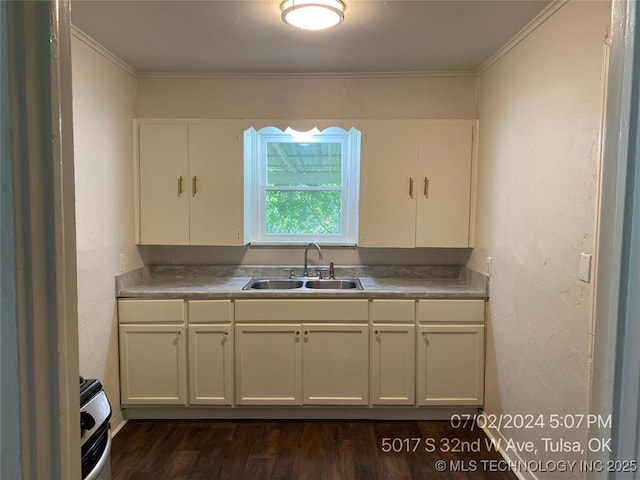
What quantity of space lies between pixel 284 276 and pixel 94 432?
201 centimetres

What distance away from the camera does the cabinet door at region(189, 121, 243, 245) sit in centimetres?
284

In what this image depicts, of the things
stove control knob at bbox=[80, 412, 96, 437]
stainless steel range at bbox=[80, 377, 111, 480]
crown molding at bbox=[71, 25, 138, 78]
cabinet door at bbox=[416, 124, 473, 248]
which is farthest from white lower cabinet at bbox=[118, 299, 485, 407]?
crown molding at bbox=[71, 25, 138, 78]

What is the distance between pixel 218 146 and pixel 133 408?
1.91 m

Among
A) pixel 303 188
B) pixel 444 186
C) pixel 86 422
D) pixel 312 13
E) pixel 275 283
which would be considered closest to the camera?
pixel 86 422

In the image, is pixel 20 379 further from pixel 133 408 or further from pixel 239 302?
pixel 133 408

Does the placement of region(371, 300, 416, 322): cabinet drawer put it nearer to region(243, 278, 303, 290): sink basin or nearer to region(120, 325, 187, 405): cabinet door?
region(243, 278, 303, 290): sink basin

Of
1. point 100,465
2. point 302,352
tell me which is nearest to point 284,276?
point 302,352

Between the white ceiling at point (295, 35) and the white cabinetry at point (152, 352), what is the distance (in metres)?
1.61

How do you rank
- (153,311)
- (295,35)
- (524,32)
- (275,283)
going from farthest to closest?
1. (275,283)
2. (153,311)
3. (295,35)
4. (524,32)

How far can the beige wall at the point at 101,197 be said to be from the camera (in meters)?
2.19

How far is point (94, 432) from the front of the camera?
119 cm

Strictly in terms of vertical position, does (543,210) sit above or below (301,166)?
below

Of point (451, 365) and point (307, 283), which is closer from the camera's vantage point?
point (451, 365)

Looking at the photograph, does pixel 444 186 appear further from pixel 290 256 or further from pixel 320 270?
pixel 290 256
